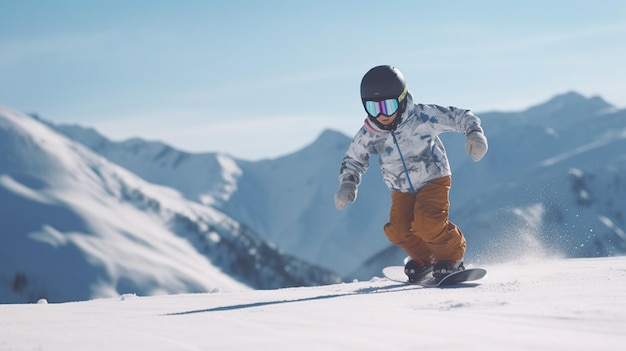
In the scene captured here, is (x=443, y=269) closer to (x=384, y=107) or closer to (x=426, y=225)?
(x=426, y=225)

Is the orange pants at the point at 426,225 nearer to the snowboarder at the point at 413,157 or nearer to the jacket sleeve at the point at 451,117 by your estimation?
the snowboarder at the point at 413,157

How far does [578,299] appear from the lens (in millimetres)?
3574

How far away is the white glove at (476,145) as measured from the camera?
6.00 meters

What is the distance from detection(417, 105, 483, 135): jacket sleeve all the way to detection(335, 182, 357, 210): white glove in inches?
36.9

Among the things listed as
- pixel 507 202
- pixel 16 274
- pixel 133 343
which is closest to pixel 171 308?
pixel 133 343

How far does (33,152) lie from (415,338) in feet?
616

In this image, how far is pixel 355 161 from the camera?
675 centimetres

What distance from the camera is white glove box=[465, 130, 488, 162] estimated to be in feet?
19.7

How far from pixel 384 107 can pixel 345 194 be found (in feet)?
3.05

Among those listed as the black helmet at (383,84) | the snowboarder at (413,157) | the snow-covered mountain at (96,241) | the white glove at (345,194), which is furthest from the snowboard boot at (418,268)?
the snow-covered mountain at (96,241)

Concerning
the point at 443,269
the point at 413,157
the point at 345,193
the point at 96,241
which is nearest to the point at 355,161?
the point at 345,193

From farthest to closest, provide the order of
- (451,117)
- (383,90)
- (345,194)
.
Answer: (345,194)
(451,117)
(383,90)

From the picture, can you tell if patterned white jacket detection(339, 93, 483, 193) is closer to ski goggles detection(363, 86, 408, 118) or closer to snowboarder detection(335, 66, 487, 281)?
snowboarder detection(335, 66, 487, 281)

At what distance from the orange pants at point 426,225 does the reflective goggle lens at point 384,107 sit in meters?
0.72
